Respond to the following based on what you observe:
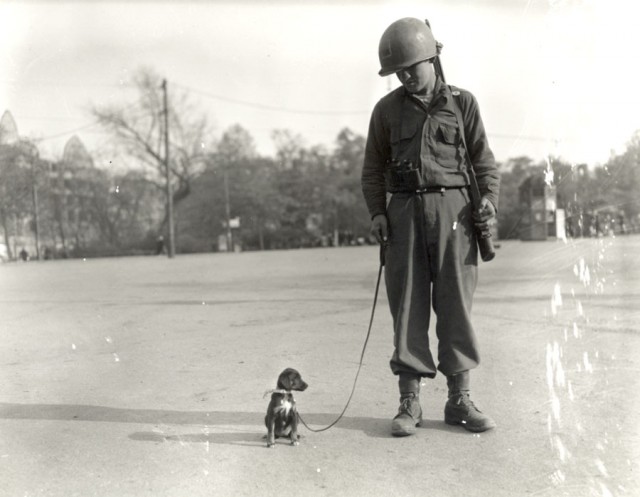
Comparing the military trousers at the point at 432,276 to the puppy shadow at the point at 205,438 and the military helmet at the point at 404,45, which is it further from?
the puppy shadow at the point at 205,438

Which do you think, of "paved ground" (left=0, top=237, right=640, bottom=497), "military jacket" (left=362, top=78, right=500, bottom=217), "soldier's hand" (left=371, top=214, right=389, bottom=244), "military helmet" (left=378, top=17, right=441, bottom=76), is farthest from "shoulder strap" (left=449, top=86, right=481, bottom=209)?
"paved ground" (left=0, top=237, right=640, bottom=497)

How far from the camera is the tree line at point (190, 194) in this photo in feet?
79.6

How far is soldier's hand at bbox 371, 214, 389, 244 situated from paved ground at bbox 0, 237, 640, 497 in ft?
3.17

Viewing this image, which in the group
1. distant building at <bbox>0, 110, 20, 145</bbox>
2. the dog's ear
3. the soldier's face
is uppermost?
distant building at <bbox>0, 110, 20, 145</bbox>

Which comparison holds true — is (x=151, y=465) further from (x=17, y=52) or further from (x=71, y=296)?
(x=71, y=296)

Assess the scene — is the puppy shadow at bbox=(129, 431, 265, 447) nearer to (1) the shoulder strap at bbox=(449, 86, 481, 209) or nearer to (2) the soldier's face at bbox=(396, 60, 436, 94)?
(1) the shoulder strap at bbox=(449, 86, 481, 209)

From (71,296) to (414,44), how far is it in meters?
10.1

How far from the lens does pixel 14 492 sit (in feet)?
8.82

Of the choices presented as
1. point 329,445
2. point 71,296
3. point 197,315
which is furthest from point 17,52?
point 71,296

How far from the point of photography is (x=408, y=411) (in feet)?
11.6

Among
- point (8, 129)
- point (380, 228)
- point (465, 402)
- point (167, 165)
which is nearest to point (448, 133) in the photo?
point (380, 228)

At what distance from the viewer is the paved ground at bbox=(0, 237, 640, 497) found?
279cm

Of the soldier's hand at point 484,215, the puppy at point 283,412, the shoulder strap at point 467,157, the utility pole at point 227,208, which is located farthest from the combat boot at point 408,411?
the utility pole at point 227,208

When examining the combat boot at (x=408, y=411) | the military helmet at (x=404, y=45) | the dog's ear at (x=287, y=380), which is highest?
the military helmet at (x=404, y=45)
